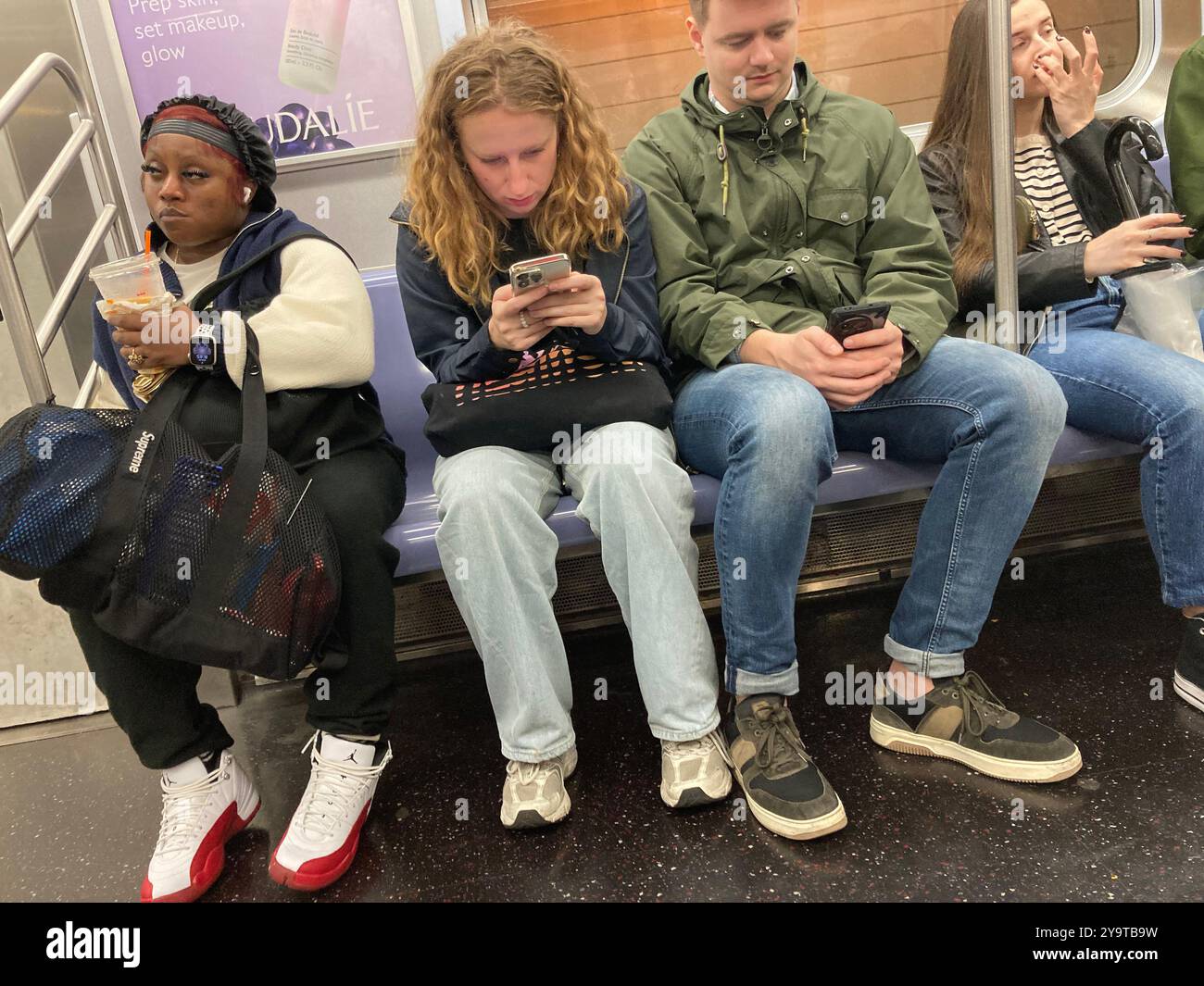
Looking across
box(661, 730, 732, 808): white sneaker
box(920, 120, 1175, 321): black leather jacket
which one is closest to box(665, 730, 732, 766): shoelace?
box(661, 730, 732, 808): white sneaker

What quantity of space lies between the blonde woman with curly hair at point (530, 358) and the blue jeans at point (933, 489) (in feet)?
0.31

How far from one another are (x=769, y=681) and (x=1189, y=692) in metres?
0.90

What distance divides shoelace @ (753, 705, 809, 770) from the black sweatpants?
707 mm

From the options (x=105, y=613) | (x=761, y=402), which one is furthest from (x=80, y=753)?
(x=761, y=402)

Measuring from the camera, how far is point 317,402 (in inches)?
71.3

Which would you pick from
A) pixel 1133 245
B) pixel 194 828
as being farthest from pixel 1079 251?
pixel 194 828

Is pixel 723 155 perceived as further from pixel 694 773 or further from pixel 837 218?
pixel 694 773

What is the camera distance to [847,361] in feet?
5.74

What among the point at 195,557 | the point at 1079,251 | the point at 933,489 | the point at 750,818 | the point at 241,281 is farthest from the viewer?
the point at 1079,251

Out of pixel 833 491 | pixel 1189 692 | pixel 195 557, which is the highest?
pixel 195 557

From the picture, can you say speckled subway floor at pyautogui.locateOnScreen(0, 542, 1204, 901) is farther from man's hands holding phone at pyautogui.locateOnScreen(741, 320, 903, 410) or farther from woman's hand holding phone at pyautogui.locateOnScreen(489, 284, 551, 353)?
woman's hand holding phone at pyautogui.locateOnScreen(489, 284, 551, 353)

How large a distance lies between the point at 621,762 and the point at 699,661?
0.38m

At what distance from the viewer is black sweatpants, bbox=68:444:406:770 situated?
1718 millimetres

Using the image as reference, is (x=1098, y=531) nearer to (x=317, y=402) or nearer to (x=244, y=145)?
(x=317, y=402)
